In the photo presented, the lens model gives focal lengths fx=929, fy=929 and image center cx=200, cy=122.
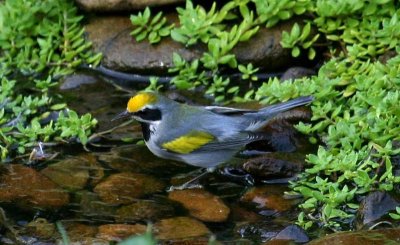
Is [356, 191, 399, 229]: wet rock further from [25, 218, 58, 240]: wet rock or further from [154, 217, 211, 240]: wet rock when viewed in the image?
[25, 218, 58, 240]: wet rock

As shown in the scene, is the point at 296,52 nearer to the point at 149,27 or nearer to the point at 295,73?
the point at 295,73

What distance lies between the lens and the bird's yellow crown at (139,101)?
7016 mm

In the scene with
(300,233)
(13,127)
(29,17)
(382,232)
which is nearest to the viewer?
(382,232)

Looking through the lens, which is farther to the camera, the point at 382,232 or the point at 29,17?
the point at 29,17

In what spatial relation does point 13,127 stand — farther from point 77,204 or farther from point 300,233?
point 300,233

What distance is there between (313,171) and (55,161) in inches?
83.2

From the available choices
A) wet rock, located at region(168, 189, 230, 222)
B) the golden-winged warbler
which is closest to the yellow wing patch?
the golden-winged warbler

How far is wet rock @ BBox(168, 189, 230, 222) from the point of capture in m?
6.39

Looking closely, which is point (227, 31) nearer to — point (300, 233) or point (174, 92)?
point (174, 92)

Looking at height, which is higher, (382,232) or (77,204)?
(382,232)

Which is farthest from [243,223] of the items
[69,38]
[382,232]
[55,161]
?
[69,38]

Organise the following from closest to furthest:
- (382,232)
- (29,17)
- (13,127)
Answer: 1. (382,232)
2. (13,127)
3. (29,17)

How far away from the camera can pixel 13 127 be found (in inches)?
299

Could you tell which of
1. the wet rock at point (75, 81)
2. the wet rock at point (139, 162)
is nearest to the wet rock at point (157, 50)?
the wet rock at point (75, 81)
